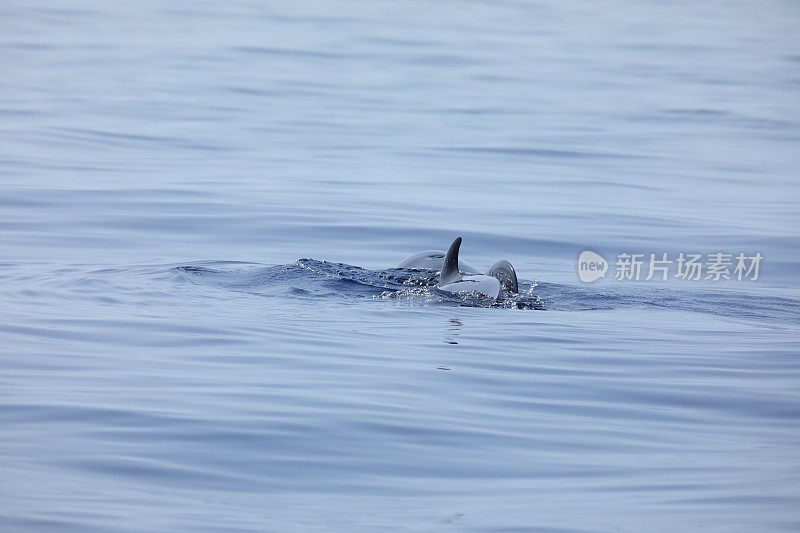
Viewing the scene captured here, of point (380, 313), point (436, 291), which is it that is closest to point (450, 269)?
point (436, 291)

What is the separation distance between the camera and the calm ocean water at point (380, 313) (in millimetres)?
6578

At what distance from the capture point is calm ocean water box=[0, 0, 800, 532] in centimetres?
658

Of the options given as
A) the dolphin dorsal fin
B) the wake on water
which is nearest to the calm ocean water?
the wake on water

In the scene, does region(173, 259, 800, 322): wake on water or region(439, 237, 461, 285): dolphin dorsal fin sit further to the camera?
region(173, 259, 800, 322): wake on water

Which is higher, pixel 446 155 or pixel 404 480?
pixel 446 155

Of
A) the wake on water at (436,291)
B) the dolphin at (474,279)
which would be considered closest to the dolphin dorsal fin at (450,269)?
the dolphin at (474,279)

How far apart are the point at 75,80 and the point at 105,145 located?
907 cm

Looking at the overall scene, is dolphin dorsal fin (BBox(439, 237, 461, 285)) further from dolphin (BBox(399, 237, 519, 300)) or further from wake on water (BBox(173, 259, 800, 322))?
wake on water (BBox(173, 259, 800, 322))

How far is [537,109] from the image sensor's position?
28828 mm

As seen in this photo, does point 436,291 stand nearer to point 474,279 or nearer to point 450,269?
point 450,269

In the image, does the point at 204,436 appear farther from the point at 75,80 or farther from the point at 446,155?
the point at 75,80

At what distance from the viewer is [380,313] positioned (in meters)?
11.2

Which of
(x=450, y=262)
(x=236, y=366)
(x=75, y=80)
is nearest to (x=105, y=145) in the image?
(x=75, y=80)

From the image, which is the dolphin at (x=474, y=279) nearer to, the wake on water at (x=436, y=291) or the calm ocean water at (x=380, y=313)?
the wake on water at (x=436, y=291)
